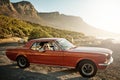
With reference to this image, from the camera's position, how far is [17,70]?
10.3 meters

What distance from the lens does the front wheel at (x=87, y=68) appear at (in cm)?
842

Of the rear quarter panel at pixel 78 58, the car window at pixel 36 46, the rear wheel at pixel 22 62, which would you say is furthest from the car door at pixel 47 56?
the rear wheel at pixel 22 62

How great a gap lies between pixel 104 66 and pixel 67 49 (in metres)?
1.90

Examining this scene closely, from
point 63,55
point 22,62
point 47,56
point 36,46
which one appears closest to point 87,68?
point 63,55

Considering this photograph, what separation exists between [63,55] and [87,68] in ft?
4.10

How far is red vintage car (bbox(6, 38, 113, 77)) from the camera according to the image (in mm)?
8374

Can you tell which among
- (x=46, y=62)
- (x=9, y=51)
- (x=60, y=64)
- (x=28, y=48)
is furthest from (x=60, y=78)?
(x=9, y=51)

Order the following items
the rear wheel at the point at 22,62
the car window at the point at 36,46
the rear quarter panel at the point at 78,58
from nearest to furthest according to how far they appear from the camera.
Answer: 1. the rear quarter panel at the point at 78,58
2. the car window at the point at 36,46
3. the rear wheel at the point at 22,62

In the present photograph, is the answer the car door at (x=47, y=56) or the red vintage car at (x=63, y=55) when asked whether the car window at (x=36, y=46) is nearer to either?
the red vintage car at (x=63, y=55)

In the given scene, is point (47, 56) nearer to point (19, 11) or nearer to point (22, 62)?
point (22, 62)

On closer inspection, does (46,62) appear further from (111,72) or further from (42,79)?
(111,72)

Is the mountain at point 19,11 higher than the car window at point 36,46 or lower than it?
higher

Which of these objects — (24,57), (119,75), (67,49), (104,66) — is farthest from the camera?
(24,57)

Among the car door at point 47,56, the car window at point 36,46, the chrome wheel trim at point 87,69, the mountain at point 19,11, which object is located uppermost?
the mountain at point 19,11
